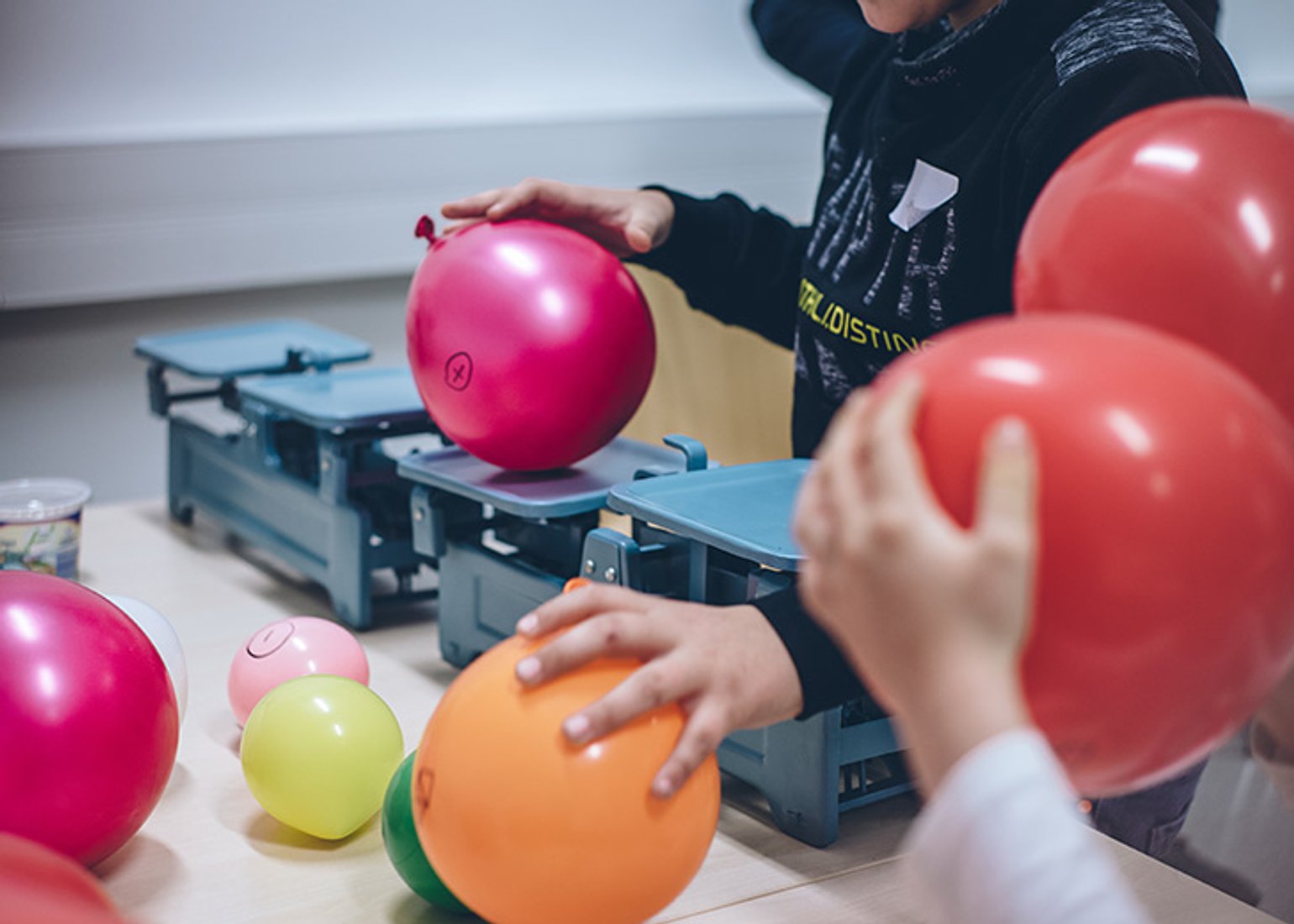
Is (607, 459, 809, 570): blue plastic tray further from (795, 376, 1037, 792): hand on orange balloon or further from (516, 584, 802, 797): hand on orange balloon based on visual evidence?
(795, 376, 1037, 792): hand on orange balloon

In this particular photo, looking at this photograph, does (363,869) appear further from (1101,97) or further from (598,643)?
(1101,97)

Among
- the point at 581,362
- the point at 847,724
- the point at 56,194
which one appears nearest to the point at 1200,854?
the point at 847,724

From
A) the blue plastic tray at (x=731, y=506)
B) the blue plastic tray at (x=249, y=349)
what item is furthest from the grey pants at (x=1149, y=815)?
the blue plastic tray at (x=249, y=349)

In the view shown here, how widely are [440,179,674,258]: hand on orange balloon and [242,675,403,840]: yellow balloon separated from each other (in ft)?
1.48

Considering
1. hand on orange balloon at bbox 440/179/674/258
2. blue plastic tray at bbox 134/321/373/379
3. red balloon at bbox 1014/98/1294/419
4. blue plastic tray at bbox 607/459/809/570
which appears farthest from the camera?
blue plastic tray at bbox 134/321/373/379

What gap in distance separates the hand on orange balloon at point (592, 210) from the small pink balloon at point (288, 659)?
1.18ft

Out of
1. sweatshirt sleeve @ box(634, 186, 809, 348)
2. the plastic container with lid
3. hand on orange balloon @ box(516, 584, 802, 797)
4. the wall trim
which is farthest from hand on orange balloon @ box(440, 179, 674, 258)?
the wall trim

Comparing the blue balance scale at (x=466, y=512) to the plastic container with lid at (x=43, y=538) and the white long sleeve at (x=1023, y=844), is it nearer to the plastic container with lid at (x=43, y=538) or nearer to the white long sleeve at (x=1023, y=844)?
the plastic container with lid at (x=43, y=538)

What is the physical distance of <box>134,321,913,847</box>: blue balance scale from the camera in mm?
867

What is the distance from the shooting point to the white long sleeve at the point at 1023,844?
0.47 meters

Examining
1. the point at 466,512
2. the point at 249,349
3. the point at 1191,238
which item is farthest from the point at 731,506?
the point at 249,349

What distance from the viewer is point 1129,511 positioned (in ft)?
1.56

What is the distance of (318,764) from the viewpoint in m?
0.81

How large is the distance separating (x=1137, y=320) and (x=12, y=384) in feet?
5.86
